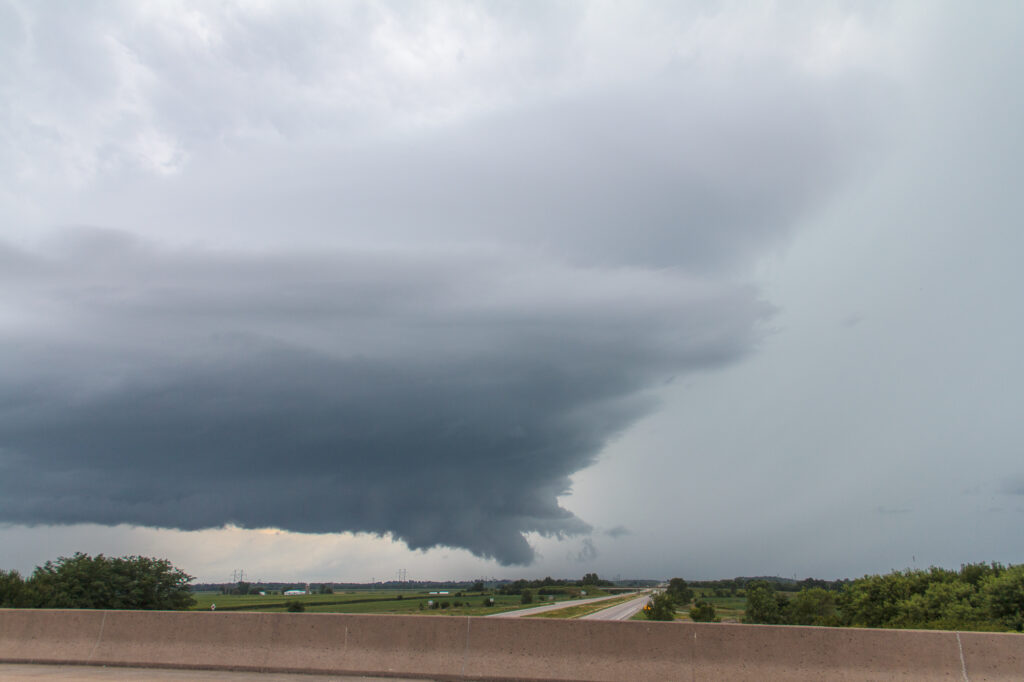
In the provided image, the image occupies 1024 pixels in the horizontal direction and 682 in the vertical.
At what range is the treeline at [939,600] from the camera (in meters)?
25.9

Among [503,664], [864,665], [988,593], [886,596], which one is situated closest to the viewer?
[864,665]

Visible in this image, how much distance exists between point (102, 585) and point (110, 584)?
68 cm

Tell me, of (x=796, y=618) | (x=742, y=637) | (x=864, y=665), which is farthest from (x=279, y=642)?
(x=796, y=618)

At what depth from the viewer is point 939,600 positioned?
34.8 meters

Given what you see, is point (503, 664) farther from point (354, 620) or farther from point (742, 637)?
point (742, 637)

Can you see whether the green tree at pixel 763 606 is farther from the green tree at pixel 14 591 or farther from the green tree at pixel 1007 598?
the green tree at pixel 14 591

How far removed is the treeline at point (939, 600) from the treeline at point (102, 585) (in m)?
35.2

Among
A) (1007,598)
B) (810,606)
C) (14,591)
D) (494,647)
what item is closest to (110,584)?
(14,591)

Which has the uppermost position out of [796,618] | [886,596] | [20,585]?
[20,585]

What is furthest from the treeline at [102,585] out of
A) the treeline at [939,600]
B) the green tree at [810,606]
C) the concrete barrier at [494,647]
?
the green tree at [810,606]

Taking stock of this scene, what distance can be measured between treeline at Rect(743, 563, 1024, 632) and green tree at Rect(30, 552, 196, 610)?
35132 mm

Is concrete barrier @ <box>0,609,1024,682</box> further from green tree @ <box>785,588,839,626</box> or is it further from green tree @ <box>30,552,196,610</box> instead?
green tree @ <box>785,588,839,626</box>

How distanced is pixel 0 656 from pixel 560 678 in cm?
1251

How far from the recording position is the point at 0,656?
15734 mm
